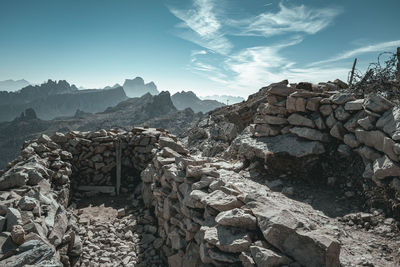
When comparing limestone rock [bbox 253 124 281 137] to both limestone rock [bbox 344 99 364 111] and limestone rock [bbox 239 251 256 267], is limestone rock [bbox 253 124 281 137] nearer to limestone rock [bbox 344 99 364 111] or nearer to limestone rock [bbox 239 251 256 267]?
limestone rock [bbox 344 99 364 111]

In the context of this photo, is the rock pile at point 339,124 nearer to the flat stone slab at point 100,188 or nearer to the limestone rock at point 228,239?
the limestone rock at point 228,239

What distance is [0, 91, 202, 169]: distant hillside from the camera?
4363 inches

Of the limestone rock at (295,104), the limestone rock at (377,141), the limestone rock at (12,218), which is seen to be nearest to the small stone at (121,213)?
the limestone rock at (12,218)

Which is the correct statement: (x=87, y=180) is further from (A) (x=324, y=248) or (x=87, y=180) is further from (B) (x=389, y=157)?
(B) (x=389, y=157)

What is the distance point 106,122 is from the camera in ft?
445

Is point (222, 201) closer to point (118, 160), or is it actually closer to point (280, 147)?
point (280, 147)

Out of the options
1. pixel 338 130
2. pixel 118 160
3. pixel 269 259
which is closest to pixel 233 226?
pixel 269 259

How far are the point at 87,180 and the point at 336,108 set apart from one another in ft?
37.7

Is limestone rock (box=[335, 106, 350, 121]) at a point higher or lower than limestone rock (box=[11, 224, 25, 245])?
higher

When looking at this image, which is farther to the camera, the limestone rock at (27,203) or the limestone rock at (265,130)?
the limestone rock at (265,130)

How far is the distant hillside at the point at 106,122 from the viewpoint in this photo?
11081 centimetres

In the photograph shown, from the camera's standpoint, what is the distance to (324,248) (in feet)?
9.94

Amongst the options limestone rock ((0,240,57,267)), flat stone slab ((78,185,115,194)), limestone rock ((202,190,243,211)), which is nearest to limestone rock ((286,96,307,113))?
limestone rock ((202,190,243,211))

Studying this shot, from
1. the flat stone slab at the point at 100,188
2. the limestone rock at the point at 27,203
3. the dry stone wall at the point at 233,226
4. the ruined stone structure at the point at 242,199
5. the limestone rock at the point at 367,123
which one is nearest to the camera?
the dry stone wall at the point at 233,226
